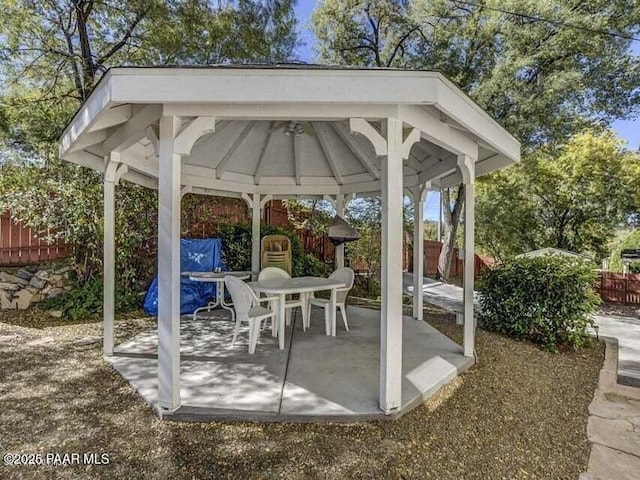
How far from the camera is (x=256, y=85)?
2559 millimetres

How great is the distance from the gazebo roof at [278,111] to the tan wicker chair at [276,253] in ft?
7.40

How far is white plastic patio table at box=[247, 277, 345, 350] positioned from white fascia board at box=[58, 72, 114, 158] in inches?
98.6

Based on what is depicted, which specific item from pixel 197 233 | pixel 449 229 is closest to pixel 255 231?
pixel 197 233

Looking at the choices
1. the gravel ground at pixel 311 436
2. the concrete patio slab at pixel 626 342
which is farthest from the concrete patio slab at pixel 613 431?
the concrete patio slab at pixel 626 342

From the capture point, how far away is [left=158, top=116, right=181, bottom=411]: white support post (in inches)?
109

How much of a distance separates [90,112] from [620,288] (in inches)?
533

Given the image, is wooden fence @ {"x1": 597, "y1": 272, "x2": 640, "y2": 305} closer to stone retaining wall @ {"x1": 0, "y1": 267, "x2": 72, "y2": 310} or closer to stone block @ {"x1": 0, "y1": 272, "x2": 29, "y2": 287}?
stone retaining wall @ {"x1": 0, "y1": 267, "x2": 72, "y2": 310}

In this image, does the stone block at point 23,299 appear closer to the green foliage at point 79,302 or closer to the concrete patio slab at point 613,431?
the green foliage at point 79,302

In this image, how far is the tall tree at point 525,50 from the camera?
7.95 metres

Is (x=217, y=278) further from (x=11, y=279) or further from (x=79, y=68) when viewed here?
(x=79, y=68)

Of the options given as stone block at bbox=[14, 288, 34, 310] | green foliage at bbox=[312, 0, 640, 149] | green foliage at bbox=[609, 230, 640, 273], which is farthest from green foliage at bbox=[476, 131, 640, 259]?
stone block at bbox=[14, 288, 34, 310]

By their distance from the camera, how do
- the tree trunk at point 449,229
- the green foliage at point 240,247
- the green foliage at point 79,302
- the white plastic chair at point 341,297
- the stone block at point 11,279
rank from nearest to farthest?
the white plastic chair at point 341,297 < the green foliage at point 79,302 < the stone block at point 11,279 < the green foliage at point 240,247 < the tree trunk at point 449,229

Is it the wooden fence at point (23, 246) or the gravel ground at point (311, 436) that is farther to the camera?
the wooden fence at point (23, 246)

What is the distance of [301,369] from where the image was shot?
3.68 meters
